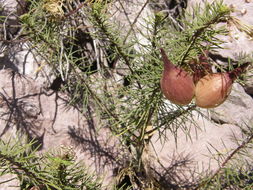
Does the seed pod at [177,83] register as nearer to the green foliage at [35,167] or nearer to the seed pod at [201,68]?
the seed pod at [201,68]

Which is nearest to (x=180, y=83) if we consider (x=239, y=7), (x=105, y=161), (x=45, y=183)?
(x=45, y=183)

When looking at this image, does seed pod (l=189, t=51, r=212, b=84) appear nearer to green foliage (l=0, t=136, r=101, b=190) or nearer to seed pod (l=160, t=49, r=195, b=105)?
seed pod (l=160, t=49, r=195, b=105)

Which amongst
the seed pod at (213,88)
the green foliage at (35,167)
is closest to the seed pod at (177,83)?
the seed pod at (213,88)

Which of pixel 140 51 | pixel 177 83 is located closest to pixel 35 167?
pixel 177 83

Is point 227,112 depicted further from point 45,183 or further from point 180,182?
point 45,183

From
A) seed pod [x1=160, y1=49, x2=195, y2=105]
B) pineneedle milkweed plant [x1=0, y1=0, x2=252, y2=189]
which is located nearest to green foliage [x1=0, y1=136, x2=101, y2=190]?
pineneedle milkweed plant [x1=0, y1=0, x2=252, y2=189]
